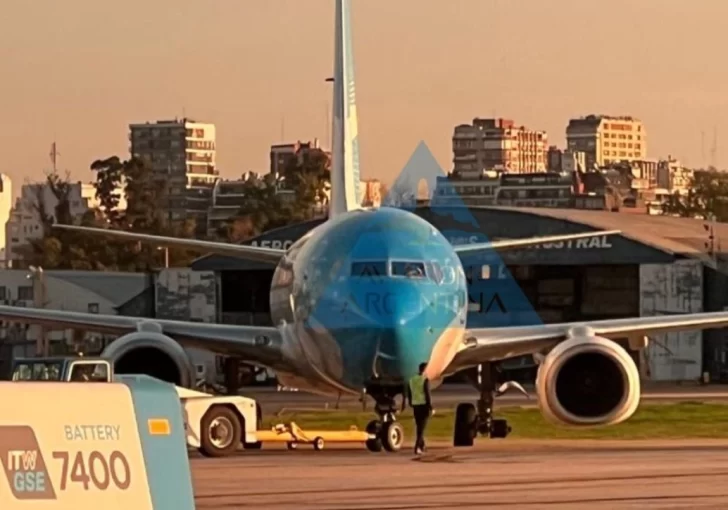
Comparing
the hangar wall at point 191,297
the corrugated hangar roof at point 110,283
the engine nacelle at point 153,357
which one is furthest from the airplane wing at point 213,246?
the corrugated hangar roof at point 110,283

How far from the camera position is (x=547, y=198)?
18312 centimetres

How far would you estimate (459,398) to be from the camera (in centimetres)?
5497

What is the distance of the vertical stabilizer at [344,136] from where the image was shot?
3659cm

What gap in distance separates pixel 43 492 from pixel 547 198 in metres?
175

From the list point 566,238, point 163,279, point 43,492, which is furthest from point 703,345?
point 43,492

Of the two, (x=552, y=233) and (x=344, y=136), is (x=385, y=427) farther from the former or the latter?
(x=552, y=233)

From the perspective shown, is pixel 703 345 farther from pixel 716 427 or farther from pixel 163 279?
pixel 716 427

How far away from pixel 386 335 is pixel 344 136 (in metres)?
9.60


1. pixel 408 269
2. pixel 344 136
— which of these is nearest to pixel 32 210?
pixel 344 136

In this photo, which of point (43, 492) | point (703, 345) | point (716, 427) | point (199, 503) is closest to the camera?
point (43, 492)

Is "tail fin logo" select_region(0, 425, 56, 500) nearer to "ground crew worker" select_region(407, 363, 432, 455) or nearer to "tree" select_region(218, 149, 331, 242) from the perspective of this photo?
"ground crew worker" select_region(407, 363, 432, 455)

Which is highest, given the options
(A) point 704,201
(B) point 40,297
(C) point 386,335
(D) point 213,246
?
(A) point 704,201

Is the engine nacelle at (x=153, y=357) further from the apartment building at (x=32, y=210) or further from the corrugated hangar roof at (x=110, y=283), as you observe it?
the apartment building at (x=32, y=210)

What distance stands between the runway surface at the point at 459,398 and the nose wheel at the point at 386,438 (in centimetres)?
957
